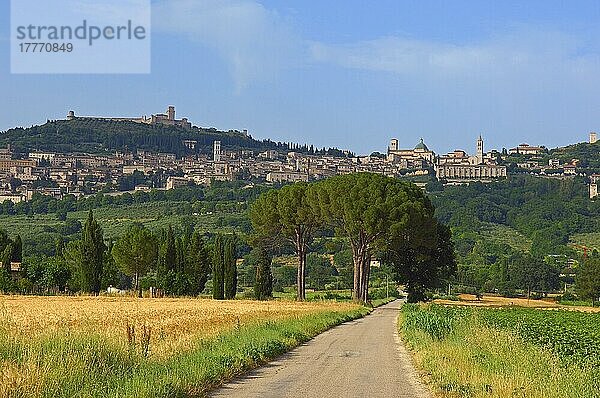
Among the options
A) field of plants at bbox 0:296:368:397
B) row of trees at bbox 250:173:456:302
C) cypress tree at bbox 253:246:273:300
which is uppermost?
row of trees at bbox 250:173:456:302

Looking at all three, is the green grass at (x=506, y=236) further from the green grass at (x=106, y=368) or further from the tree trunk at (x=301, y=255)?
the green grass at (x=106, y=368)

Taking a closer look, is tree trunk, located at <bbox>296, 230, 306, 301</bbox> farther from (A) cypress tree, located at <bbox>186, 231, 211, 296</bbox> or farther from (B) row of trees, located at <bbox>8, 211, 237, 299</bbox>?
Result: (A) cypress tree, located at <bbox>186, 231, 211, 296</bbox>

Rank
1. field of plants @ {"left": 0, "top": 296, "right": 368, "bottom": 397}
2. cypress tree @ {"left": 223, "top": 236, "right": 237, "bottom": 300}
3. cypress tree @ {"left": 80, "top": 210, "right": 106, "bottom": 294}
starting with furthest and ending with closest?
cypress tree @ {"left": 223, "top": 236, "right": 237, "bottom": 300} < cypress tree @ {"left": 80, "top": 210, "right": 106, "bottom": 294} < field of plants @ {"left": 0, "top": 296, "right": 368, "bottom": 397}

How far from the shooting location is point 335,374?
1823 centimetres

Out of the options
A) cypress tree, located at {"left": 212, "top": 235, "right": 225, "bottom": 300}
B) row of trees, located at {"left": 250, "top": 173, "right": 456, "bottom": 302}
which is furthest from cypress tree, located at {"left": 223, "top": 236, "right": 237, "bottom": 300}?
row of trees, located at {"left": 250, "top": 173, "right": 456, "bottom": 302}

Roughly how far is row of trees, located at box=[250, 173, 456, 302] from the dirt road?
106ft

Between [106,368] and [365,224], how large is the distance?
45.8 m

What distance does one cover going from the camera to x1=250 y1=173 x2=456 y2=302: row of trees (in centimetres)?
5997

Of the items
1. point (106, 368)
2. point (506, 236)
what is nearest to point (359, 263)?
point (106, 368)

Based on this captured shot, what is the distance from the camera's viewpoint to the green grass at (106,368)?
12.4m

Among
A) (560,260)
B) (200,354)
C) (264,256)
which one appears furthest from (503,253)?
(200,354)

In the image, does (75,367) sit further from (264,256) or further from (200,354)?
(264,256)

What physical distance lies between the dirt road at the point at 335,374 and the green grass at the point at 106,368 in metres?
0.48

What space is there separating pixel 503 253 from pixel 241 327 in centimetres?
12947
